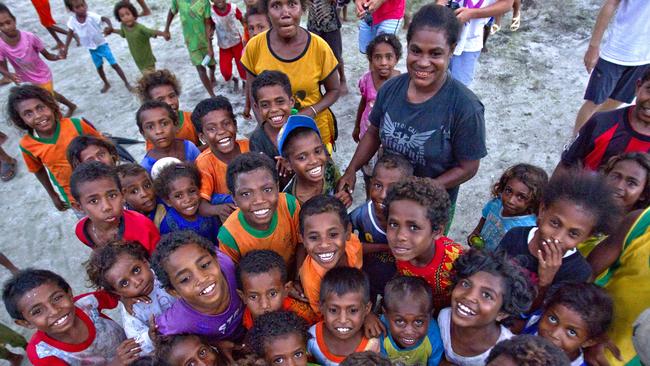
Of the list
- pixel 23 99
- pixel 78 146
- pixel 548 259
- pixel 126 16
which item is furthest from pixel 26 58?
pixel 548 259

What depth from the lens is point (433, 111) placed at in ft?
6.47

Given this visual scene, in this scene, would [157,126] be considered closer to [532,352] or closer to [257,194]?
[257,194]

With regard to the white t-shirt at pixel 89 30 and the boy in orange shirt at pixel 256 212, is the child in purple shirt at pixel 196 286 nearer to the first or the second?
the boy in orange shirt at pixel 256 212

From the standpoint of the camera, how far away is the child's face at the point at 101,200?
224 cm

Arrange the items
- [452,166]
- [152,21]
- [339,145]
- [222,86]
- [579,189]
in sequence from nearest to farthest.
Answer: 1. [579,189]
2. [452,166]
3. [339,145]
4. [222,86]
5. [152,21]

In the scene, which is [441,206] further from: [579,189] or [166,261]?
[166,261]

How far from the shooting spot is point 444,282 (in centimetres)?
192

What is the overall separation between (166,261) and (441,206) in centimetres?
131

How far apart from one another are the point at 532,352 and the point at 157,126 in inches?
97.9

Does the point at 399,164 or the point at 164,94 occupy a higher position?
the point at 164,94

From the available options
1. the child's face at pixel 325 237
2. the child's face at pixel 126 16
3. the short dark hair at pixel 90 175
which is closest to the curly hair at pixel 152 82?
the short dark hair at pixel 90 175

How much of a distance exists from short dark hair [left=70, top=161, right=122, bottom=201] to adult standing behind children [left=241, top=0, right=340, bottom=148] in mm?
1196

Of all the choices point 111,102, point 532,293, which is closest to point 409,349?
point 532,293

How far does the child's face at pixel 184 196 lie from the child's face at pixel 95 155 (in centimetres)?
57
